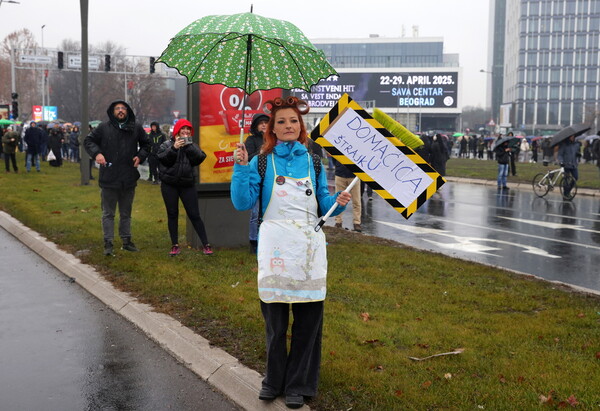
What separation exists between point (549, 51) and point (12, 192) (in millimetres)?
141639

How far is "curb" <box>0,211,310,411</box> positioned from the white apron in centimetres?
70

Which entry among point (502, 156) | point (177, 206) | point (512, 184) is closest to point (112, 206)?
point (177, 206)

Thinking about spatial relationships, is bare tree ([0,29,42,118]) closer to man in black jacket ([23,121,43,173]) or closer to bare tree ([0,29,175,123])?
bare tree ([0,29,175,123])

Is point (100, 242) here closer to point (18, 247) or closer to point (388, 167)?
point (18, 247)

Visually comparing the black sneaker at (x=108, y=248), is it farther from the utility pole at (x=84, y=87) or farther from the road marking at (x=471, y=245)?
the utility pole at (x=84, y=87)

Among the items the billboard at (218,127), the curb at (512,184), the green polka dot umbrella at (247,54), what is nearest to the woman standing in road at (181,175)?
the billboard at (218,127)

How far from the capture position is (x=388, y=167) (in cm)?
473

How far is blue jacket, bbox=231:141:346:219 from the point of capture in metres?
4.48

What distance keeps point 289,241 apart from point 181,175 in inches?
210

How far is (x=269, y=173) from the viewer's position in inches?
178

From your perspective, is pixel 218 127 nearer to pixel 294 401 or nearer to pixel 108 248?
pixel 108 248

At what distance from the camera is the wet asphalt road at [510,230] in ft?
35.5

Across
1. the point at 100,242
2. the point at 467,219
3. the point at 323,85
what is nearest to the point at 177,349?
the point at 100,242

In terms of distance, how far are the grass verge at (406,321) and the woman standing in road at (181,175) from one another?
374 mm
